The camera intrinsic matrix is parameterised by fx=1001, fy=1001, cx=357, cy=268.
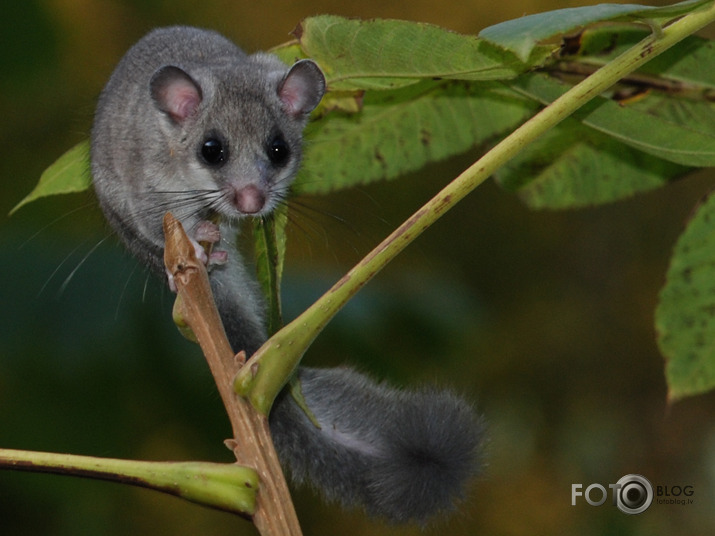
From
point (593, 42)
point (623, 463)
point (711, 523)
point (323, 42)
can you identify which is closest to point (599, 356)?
point (623, 463)

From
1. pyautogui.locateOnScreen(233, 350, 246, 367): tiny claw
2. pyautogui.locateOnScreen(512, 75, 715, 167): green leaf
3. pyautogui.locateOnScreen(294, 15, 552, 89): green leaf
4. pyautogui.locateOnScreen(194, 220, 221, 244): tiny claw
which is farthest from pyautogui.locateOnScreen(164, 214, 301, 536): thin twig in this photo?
pyautogui.locateOnScreen(512, 75, 715, 167): green leaf

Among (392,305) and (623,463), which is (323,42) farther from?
(623,463)

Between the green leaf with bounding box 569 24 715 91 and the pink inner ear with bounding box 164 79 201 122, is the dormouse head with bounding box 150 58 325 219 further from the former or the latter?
the green leaf with bounding box 569 24 715 91

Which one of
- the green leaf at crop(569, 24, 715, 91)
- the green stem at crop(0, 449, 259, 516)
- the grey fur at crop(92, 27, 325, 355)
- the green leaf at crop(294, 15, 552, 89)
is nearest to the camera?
the green stem at crop(0, 449, 259, 516)

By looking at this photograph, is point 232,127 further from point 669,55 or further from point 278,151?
point 669,55

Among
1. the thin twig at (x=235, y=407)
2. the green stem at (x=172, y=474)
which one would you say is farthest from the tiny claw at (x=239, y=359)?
the green stem at (x=172, y=474)

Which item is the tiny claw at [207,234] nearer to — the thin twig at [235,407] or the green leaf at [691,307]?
the thin twig at [235,407]
